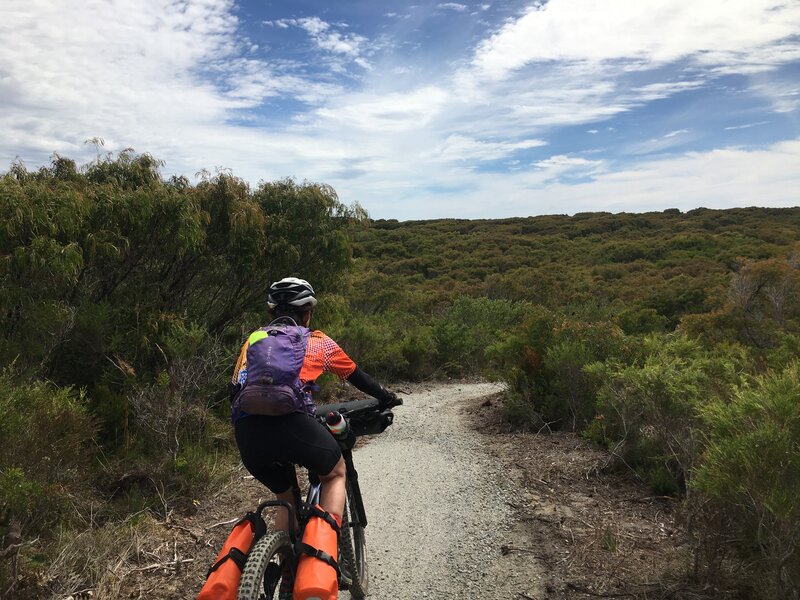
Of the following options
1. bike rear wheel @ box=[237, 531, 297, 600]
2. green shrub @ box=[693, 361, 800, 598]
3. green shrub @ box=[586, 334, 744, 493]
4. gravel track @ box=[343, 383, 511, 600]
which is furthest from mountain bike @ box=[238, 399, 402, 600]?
green shrub @ box=[586, 334, 744, 493]

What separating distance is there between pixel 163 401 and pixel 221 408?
1.34 m

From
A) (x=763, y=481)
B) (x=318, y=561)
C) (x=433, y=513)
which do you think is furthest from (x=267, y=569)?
(x=433, y=513)

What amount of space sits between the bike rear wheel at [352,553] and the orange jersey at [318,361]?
89cm

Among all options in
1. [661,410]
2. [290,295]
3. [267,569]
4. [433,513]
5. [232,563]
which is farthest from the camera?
[433,513]

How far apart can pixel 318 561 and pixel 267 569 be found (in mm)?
317

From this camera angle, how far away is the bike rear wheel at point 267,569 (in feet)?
6.61

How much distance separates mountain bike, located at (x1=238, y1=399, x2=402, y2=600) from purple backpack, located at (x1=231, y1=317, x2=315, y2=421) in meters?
0.40

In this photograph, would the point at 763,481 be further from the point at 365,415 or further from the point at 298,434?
the point at 298,434

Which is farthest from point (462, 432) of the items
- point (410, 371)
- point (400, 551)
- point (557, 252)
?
point (557, 252)

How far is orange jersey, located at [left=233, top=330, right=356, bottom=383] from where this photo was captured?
104 inches

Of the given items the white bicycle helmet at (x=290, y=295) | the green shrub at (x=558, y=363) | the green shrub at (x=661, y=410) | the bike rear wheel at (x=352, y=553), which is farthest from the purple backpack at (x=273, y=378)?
the green shrub at (x=558, y=363)

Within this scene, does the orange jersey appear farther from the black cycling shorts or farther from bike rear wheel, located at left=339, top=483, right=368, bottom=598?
bike rear wheel, located at left=339, top=483, right=368, bottom=598

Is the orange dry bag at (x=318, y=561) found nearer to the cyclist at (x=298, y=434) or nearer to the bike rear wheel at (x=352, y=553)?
the cyclist at (x=298, y=434)

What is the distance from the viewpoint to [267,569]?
2.37 meters
